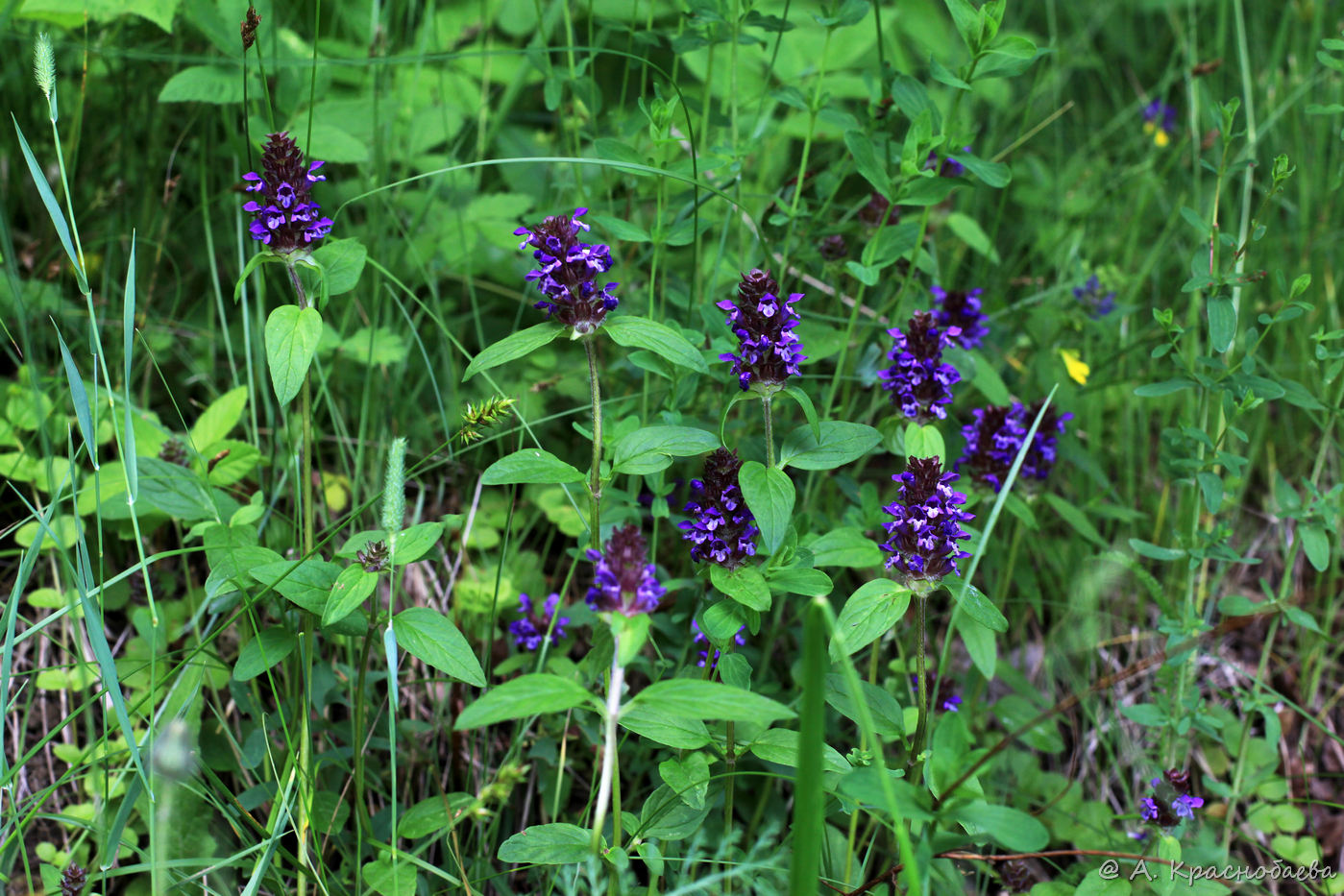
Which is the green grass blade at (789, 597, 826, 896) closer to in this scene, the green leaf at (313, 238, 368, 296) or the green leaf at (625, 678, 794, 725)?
the green leaf at (625, 678, 794, 725)

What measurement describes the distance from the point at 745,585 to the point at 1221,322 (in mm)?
1203

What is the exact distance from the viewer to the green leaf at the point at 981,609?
5.31 ft

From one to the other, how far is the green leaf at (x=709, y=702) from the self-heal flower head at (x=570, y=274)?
627 millimetres

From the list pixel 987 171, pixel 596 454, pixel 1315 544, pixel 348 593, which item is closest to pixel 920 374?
pixel 987 171

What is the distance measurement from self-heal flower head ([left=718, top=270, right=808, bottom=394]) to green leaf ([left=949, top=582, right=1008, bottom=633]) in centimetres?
47

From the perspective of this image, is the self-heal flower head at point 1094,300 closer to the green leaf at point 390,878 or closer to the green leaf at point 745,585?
the green leaf at point 745,585

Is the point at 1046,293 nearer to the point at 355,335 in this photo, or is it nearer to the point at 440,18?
the point at 355,335

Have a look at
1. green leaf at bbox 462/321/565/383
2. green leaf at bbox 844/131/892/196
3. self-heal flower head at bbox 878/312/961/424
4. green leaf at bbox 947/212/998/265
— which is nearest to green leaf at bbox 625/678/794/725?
green leaf at bbox 462/321/565/383

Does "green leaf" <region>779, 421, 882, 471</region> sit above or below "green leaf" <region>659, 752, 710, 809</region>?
above

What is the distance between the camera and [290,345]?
1.62 metres

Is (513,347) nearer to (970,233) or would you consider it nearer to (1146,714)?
(1146,714)

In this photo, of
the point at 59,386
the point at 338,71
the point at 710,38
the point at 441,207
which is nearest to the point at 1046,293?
the point at 710,38

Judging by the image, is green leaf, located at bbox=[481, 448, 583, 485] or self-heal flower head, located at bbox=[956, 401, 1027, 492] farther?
self-heal flower head, located at bbox=[956, 401, 1027, 492]

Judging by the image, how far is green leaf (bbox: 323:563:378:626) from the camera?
1.52 m
